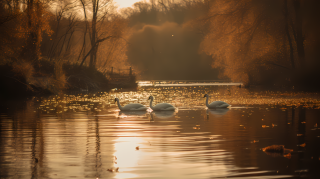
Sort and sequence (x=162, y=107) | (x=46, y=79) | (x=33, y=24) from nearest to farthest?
(x=162, y=107)
(x=33, y=24)
(x=46, y=79)

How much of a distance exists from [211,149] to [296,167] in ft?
7.52

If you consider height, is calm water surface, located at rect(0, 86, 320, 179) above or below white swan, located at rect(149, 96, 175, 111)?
below

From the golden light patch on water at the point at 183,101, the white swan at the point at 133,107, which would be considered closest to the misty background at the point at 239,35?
the golden light patch on water at the point at 183,101

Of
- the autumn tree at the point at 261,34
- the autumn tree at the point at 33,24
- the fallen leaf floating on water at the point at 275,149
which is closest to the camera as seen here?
the fallen leaf floating on water at the point at 275,149

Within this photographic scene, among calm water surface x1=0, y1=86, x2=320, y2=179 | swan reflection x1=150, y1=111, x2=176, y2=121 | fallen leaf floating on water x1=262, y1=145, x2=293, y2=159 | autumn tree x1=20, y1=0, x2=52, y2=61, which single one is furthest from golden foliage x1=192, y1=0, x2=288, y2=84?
fallen leaf floating on water x1=262, y1=145, x2=293, y2=159

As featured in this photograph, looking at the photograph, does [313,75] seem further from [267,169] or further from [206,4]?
[267,169]

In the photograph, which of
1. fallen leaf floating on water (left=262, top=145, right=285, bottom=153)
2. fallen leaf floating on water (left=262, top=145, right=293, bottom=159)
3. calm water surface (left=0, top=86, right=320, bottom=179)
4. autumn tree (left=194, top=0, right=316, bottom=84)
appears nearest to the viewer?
calm water surface (left=0, top=86, right=320, bottom=179)

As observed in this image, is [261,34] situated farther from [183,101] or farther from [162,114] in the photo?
[162,114]

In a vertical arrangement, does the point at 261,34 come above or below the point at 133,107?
above

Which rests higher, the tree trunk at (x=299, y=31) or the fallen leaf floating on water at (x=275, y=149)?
the tree trunk at (x=299, y=31)

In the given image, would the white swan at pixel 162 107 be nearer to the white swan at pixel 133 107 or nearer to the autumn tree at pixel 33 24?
the white swan at pixel 133 107

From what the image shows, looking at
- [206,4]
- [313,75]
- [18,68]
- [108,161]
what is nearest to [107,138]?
[108,161]

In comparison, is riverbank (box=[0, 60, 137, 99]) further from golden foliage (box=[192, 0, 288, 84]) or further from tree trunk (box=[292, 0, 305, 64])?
tree trunk (box=[292, 0, 305, 64])

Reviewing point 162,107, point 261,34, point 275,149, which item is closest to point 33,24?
point 162,107
